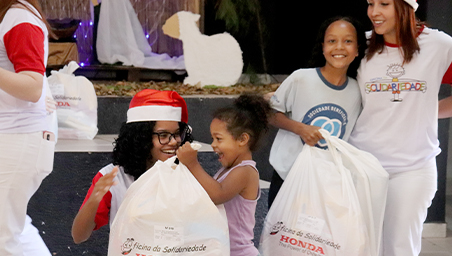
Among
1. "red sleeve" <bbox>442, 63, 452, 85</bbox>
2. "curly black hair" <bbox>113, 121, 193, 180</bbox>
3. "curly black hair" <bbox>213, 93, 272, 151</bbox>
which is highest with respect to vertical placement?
"red sleeve" <bbox>442, 63, 452, 85</bbox>

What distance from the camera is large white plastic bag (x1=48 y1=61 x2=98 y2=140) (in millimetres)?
3512

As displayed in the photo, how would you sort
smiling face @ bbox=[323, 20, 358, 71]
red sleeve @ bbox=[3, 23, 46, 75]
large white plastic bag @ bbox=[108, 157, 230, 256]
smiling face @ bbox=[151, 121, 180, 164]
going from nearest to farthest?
large white plastic bag @ bbox=[108, 157, 230, 256] → red sleeve @ bbox=[3, 23, 46, 75] → smiling face @ bbox=[151, 121, 180, 164] → smiling face @ bbox=[323, 20, 358, 71]

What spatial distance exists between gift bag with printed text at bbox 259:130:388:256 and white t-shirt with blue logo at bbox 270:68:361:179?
6.1 inches

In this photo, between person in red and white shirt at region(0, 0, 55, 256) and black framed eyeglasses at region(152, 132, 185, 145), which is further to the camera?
black framed eyeglasses at region(152, 132, 185, 145)

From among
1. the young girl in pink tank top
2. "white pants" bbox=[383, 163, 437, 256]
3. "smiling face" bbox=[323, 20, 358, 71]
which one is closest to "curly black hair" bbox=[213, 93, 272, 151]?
the young girl in pink tank top

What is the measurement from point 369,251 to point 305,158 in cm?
41

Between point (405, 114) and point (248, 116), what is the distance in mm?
640

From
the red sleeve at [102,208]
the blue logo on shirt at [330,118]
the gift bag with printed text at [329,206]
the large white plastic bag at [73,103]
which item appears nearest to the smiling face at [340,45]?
the blue logo on shirt at [330,118]

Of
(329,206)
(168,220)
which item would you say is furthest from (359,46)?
(168,220)

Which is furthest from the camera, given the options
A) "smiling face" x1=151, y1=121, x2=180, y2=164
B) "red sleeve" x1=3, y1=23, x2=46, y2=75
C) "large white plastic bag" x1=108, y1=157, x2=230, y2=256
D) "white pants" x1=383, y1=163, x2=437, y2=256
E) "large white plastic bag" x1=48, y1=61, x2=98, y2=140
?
"large white plastic bag" x1=48, y1=61, x2=98, y2=140

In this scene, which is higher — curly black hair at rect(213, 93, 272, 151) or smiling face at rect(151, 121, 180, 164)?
curly black hair at rect(213, 93, 272, 151)

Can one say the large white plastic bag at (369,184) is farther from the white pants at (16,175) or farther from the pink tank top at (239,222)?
the white pants at (16,175)

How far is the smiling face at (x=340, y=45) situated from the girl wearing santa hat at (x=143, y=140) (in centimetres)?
65

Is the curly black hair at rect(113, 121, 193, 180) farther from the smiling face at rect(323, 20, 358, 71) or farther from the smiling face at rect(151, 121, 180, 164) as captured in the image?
the smiling face at rect(323, 20, 358, 71)
